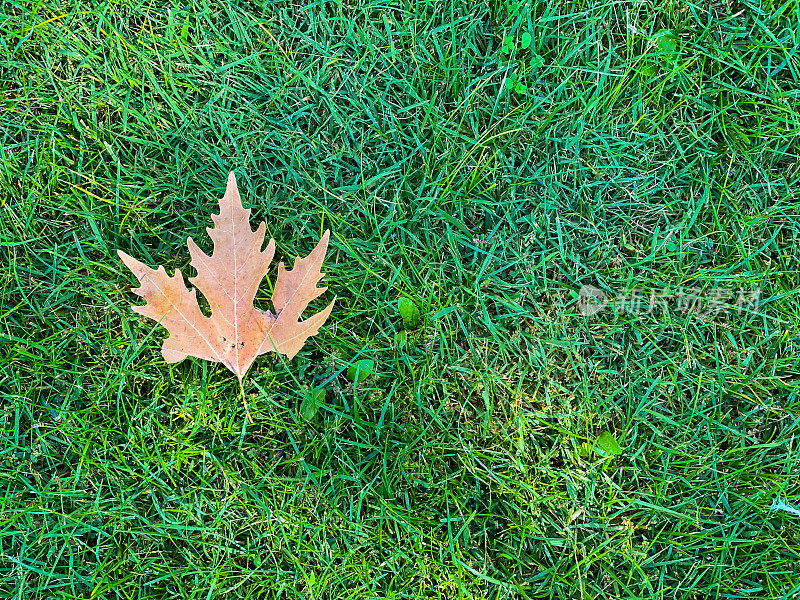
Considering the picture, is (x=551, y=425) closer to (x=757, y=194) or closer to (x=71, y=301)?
(x=757, y=194)

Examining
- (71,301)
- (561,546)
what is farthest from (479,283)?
(71,301)

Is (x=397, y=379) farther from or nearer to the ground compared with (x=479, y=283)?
nearer to the ground

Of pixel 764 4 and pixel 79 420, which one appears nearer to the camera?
pixel 79 420


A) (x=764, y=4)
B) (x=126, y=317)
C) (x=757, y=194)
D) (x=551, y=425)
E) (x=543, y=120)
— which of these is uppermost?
(x=764, y=4)

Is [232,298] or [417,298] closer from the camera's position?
[232,298]
